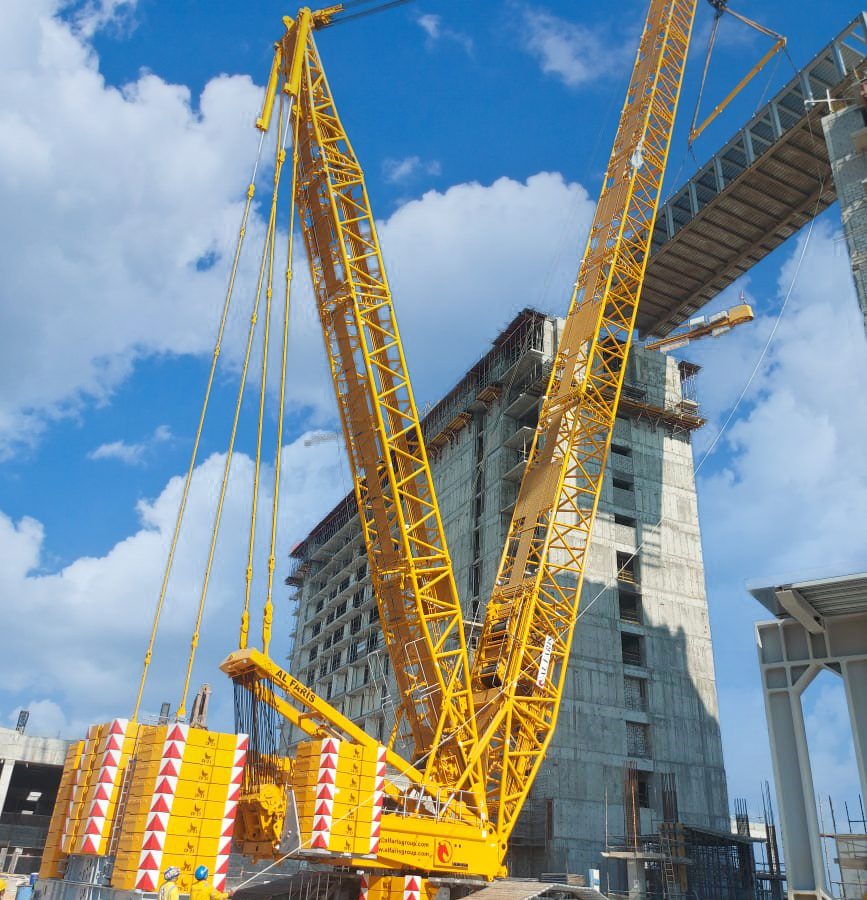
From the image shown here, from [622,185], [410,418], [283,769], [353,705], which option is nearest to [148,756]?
[283,769]

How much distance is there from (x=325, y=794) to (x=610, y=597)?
32178 mm

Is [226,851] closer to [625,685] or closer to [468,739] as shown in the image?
[468,739]

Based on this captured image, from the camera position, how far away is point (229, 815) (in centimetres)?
1727

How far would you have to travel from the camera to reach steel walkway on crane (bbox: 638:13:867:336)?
4300cm

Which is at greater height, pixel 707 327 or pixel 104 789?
pixel 707 327

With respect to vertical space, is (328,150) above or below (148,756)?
above

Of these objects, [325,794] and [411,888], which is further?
[411,888]

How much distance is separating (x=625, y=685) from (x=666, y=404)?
19.4 meters

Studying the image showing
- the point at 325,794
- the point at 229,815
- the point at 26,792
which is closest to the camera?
the point at 229,815

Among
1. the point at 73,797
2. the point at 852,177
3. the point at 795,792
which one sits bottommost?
the point at 73,797

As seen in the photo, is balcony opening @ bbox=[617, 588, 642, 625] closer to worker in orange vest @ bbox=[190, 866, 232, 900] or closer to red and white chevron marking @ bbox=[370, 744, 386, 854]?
red and white chevron marking @ bbox=[370, 744, 386, 854]

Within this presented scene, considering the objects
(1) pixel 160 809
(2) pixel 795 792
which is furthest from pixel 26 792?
(2) pixel 795 792

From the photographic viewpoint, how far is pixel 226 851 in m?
17.0

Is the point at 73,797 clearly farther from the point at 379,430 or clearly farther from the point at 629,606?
the point at 629,606
